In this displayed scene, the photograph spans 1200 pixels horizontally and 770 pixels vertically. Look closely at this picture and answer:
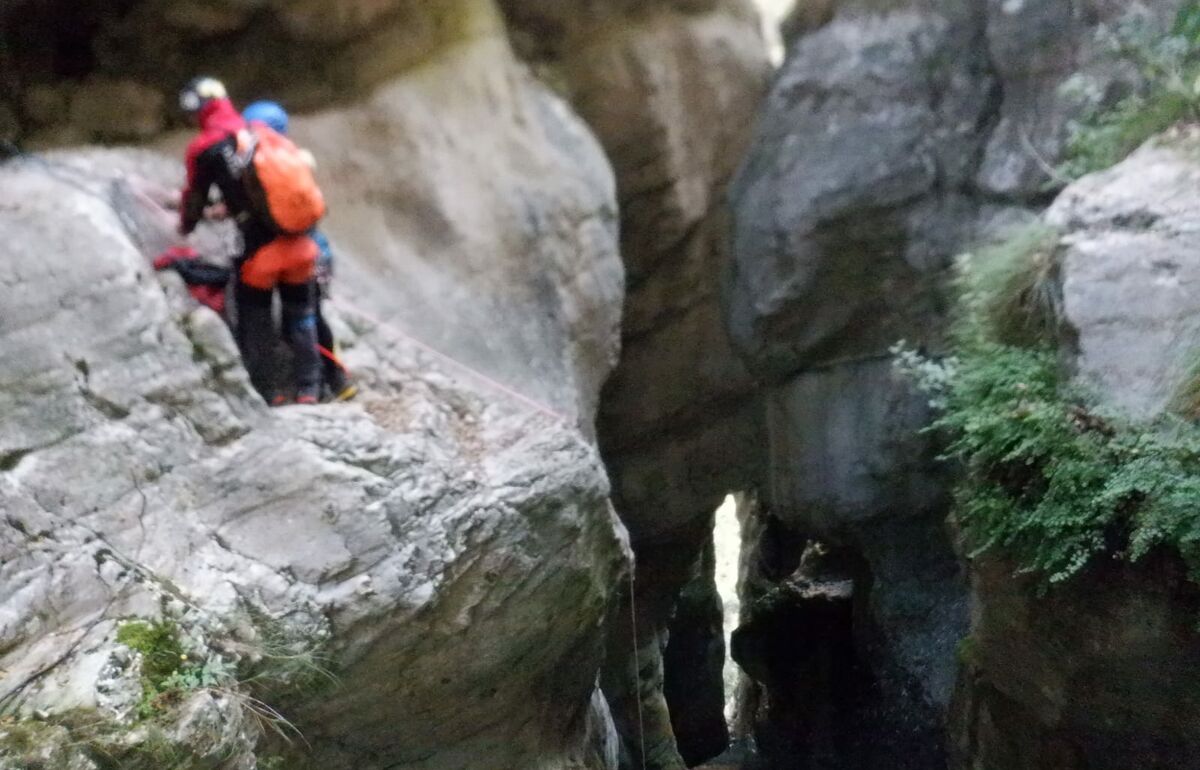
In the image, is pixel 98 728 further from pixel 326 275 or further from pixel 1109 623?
pixel 1109 623

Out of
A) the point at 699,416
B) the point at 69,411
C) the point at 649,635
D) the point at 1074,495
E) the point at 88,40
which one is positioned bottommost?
the point at 649,635

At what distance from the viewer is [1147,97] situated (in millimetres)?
5402

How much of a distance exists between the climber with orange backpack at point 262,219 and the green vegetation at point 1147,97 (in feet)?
12.7

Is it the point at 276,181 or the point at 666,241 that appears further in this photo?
the point at 666,241

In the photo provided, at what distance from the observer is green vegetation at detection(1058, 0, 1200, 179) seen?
473 centimetres

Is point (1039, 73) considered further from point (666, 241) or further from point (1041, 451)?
point (1041, 451)

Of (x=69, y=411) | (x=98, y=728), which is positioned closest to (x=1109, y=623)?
(x=98, y=728)

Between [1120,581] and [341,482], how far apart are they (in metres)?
2.98

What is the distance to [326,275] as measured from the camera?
13.5 feet

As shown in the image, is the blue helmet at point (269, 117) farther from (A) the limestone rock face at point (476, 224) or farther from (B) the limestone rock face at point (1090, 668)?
(B) the limestone rock face at point (1090, 668)

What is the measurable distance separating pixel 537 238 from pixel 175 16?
196cm

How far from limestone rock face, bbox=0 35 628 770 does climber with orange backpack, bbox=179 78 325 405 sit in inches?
10.9

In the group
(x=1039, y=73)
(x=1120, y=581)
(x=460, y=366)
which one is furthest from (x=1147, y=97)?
(x=460, y=366)

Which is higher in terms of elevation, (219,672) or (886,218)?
(886,218)
